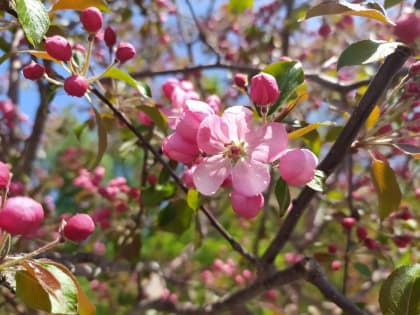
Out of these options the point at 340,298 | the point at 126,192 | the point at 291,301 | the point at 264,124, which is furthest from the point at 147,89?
the point at 291,301

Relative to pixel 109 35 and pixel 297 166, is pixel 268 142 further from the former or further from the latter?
pixel 109 35

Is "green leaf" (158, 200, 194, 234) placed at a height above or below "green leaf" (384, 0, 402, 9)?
below

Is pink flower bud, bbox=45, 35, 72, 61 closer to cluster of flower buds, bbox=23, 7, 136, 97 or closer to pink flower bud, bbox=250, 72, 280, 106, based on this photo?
cluster of flower buds, bbox=23, 7, 136, 97

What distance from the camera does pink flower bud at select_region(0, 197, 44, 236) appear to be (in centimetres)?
87

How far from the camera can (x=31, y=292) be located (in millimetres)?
943

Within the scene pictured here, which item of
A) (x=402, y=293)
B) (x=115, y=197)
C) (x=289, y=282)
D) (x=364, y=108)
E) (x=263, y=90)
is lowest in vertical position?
(x=115, y=197)

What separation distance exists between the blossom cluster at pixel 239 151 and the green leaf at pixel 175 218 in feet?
1.89

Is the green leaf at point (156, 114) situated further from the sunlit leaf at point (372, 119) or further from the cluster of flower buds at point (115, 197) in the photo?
A: the cluster of flower buds at point (115, 197)

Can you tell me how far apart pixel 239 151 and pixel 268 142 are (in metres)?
0.09

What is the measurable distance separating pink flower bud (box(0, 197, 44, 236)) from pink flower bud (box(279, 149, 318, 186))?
45 centimetres

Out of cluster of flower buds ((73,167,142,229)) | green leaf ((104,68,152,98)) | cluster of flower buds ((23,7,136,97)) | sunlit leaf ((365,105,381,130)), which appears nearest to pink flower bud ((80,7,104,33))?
cluster of flower buds ((23,7,136,97))

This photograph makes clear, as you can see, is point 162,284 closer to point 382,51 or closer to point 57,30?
point 57,30

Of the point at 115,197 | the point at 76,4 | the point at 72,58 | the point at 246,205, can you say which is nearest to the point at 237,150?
the point at 246,205

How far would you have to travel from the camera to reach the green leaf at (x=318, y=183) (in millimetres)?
1061
